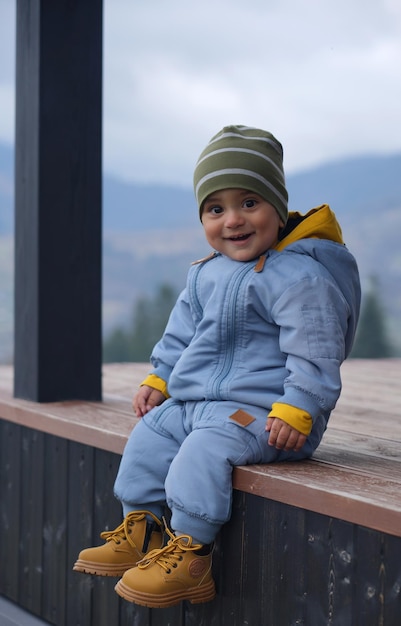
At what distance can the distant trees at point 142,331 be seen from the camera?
21000mm

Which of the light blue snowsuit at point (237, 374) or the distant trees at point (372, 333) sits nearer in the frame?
the light blue snowsuit at point (237, 374)

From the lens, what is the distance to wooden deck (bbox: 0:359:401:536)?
1597mm

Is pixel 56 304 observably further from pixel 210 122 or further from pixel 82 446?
pixel 210 122

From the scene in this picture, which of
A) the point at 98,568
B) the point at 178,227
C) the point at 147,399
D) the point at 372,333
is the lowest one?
the point at 372,333

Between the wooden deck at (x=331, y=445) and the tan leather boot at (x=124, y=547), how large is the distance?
26 cm

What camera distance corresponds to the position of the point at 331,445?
2213 mm

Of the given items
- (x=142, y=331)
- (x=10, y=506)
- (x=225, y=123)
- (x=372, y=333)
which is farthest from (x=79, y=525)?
(x=225, y=123)

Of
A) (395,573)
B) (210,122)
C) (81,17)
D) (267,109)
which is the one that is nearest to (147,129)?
(210,122)

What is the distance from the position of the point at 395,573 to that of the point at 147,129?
2391 centimetres

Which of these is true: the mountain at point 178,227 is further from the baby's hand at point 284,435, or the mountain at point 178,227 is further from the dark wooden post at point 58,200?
the baby's hand at point 284,435

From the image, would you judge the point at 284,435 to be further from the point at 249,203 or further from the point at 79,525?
the point at 79,525

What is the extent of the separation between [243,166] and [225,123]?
21760mm

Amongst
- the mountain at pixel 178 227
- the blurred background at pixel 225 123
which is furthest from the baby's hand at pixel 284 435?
the mountain at pixel 178 227

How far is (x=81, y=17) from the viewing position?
111 inches
